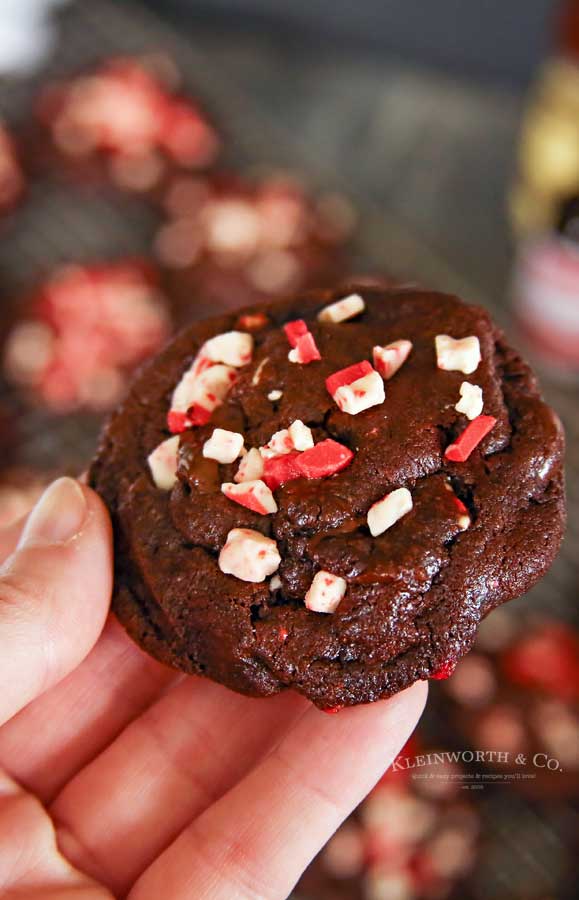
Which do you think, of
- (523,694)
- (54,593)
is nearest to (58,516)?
(54,593)

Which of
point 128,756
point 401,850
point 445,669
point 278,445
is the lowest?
point 401,850

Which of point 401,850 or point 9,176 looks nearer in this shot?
point 401,850

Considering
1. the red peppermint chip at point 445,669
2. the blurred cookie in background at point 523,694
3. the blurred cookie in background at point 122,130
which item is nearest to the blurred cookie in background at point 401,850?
the blurred cookie in background at point 523,694

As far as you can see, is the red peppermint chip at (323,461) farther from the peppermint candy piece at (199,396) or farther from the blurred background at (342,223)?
the blurred background at (342,223)

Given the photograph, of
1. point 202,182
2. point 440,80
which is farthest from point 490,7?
point 202,182

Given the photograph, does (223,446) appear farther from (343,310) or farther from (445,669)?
(445,669)

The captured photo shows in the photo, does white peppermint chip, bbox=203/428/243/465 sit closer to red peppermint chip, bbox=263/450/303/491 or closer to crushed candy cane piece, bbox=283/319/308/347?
red peppermint chip, bbox=263/450/303/491
